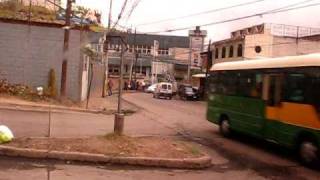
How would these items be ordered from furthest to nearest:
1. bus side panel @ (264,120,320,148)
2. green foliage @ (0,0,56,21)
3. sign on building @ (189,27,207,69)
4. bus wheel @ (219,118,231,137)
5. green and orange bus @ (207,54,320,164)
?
sign on building @ (189,27,207,69)
green foliage @ (0,0,56,21)
bus wheel @ (219,118,231,137)
bus side panel @ (264,120,320,148)
green and orange bus @ (207,54,320,164)

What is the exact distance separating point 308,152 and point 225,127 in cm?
631

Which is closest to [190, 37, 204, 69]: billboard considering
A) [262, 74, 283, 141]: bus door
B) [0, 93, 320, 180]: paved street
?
[0, 93, 320, 180]: paved street

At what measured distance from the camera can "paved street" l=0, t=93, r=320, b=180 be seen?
11.0m

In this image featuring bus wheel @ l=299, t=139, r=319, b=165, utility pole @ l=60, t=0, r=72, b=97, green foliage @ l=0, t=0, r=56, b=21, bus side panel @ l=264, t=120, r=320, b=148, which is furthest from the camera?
green foliage @ l=0, t=0, r=56, b=21

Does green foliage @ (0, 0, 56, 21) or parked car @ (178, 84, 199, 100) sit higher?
green foliage @ (0, 0, 56, 21)

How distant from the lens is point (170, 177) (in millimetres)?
11188

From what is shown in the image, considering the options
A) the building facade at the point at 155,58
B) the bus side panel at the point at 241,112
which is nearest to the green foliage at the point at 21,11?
the bus side panel at the point at 241,112

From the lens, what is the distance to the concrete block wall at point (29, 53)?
98.6 ft

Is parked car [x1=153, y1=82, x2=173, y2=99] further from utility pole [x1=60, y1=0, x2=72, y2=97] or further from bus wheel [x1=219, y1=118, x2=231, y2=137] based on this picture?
bus wheel [x1=219, y1=118, x2=231, y2=137]

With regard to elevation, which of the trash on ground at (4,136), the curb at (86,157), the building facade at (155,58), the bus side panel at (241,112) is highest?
the building facade at (155,58)

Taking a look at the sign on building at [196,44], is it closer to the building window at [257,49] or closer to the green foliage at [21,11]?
the building window at [257,49]

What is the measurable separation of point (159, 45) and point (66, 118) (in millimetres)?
111070

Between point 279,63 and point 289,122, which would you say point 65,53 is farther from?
point 289,122

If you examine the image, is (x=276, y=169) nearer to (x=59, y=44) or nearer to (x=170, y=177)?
(x=170, y=177)
